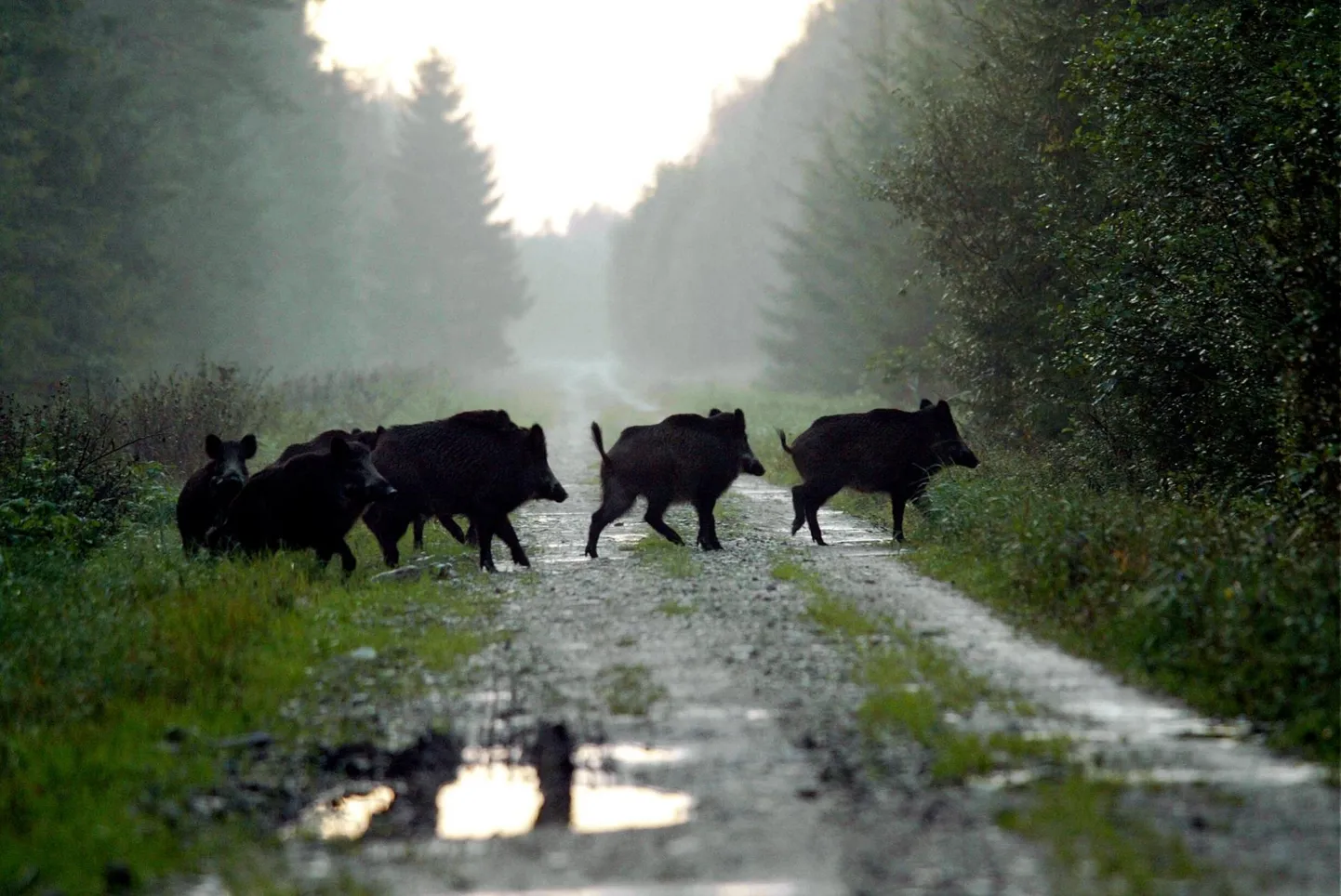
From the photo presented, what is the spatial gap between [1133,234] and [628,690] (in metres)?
7.86

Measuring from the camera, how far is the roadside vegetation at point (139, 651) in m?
4.78

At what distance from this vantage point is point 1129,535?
8.77 m

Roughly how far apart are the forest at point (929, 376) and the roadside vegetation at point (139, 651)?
0.03m

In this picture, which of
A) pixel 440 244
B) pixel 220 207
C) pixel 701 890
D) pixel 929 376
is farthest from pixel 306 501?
pixel 440 244

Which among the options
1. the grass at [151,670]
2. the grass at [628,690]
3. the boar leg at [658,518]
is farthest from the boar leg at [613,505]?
the grass at [628,690]

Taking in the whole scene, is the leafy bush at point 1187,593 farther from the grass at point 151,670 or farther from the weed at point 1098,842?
the grass at point 151,670

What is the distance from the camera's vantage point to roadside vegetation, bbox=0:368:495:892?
4781 millimetres

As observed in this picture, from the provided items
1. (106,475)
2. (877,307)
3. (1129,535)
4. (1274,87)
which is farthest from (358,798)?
(877,307)

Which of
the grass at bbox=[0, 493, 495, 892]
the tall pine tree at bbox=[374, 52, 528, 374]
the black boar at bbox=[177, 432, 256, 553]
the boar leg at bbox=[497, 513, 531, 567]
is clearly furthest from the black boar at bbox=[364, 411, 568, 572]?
the tall pine tree at bbox=[374, 52, 528, 374]

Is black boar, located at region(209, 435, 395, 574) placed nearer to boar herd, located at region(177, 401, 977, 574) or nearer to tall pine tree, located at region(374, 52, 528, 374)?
boar herd, located at region(177, 401, 977, 574)

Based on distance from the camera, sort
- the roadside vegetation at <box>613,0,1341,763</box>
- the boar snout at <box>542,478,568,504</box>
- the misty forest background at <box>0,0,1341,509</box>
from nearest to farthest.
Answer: the roadside vegetation at <box>613,0,1341,763</box>, the misty forest background at <box>0,0,1341,509</box>, the boar snout at <box>542,478,568,504</box>

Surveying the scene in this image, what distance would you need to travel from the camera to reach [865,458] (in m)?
14.3

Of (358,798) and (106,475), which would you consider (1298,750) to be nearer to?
(358,798)

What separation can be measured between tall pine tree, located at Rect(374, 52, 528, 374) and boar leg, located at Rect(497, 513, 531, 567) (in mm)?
59391
